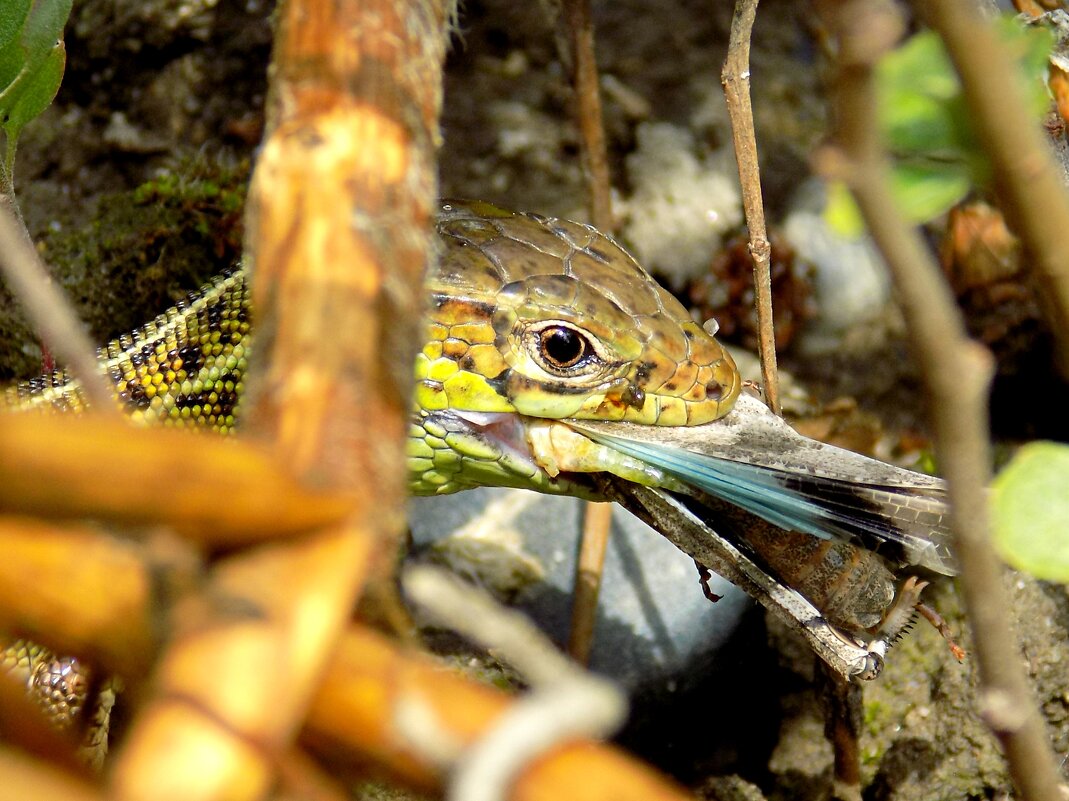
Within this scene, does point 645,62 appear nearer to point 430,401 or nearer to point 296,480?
point 430,401

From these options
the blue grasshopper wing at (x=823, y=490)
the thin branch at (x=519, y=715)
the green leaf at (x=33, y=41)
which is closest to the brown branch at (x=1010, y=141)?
the thin branch at (x=519, y=715)

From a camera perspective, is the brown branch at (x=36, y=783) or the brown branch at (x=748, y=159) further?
the brown branch at (x=748, y=159)

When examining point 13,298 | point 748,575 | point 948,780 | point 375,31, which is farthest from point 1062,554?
point 13,298

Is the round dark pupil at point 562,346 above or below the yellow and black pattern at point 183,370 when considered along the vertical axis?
above

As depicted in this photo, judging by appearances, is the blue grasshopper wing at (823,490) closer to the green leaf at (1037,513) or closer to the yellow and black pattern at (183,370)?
the green leaf at (1037,513)

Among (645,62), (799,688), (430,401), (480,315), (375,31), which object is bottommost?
(799,688)

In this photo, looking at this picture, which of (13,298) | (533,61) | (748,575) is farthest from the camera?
(533,61)

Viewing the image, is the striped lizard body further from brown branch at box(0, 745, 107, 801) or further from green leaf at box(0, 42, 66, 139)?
brown branch at box(0, 745, 107, 801)
